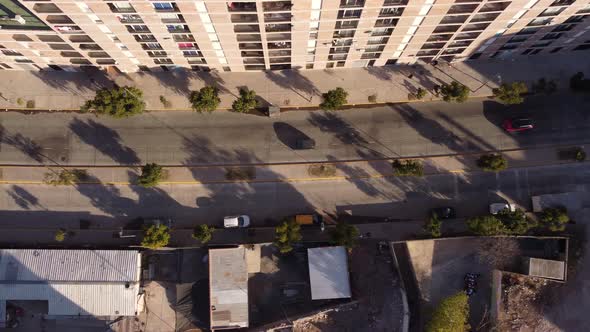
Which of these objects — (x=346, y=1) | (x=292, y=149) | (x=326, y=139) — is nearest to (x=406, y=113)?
(x=326, y=139)

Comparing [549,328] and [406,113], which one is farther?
[406,113]

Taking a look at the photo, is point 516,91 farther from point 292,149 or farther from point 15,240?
point 15,240

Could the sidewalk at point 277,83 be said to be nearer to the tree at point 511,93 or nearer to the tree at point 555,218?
the tree at point 511,93

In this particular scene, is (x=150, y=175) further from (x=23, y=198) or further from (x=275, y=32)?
(x=275, y=32)

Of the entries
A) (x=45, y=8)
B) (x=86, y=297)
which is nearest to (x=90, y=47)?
(x=45, y=8)

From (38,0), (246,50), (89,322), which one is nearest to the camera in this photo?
(38,0)

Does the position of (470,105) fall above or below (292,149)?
above

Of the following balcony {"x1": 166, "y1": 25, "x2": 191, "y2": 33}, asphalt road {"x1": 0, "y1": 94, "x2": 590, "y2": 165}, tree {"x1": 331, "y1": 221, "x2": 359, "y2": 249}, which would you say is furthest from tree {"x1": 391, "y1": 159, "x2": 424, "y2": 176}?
balcony {"x1": 166, "y1": 25, "x2": 191, "y2": 33}

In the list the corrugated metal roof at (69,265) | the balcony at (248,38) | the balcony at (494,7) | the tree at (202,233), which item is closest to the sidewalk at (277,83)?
the balcony at (248,38)
